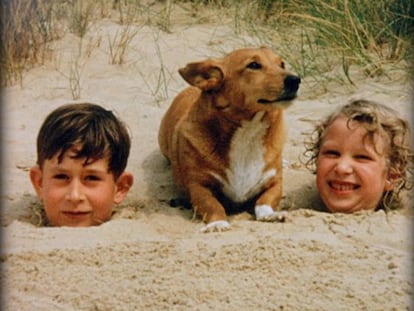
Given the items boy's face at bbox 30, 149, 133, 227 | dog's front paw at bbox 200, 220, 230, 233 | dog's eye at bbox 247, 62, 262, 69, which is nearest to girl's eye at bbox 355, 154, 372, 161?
dog's eye at bbox 247, 62, 262, 69

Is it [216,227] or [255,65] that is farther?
[255,65]

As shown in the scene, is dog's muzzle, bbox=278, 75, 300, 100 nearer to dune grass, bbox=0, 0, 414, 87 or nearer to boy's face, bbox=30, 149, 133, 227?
boy's face, bbox=30, 149, 133, 227

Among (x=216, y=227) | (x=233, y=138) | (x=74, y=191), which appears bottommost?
(x=216, y=227)

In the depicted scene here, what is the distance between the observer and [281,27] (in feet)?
24.8

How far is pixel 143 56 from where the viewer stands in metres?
7.27

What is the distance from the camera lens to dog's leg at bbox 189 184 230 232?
4.26 metres

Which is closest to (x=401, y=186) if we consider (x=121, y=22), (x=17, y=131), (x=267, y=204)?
(x=267, y=204)

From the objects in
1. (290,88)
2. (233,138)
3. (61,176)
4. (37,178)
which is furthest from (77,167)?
(290,88)

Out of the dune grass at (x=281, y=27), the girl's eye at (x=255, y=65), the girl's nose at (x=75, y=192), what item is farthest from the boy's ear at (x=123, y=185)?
the dune grass at (x=281, y=27)

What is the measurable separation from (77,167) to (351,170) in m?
1.42

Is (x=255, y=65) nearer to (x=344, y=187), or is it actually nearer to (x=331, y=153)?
(x=331, y=153)

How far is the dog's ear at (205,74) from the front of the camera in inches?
181

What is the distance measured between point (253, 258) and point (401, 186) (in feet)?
4.87

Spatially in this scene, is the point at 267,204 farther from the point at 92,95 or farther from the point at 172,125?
the point at 92,95
